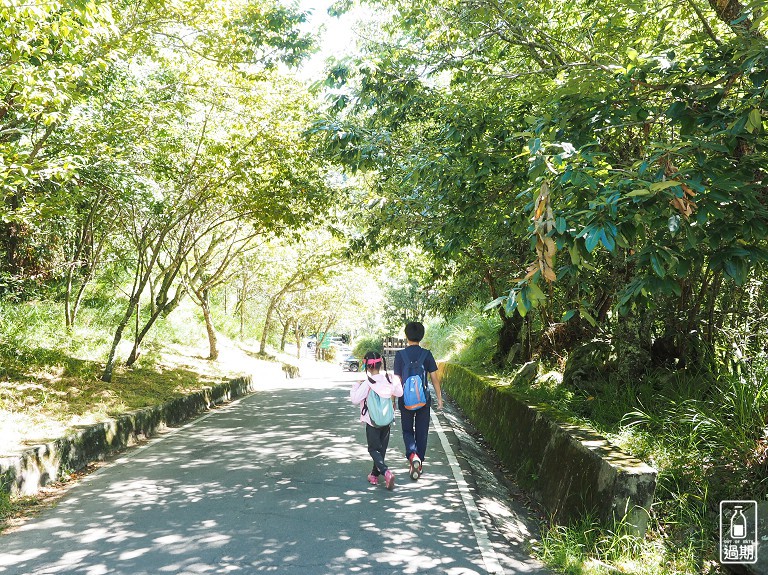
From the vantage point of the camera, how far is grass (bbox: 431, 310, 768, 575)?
4.92 metres

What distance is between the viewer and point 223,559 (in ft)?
15.6

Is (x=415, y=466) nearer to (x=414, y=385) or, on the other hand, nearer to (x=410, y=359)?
(x=414, y=385)

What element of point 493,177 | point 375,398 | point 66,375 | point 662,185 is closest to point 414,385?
point 375,398

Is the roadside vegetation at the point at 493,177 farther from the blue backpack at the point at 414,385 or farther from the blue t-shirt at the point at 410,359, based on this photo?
the blue backpack at the point at 414,385

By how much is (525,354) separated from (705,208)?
12589 millimetres

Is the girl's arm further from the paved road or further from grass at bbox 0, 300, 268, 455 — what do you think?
grass at bbox 0, 300, 268, 455

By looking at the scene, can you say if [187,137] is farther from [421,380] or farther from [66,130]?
[421,380]

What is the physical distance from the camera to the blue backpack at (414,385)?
727 cm

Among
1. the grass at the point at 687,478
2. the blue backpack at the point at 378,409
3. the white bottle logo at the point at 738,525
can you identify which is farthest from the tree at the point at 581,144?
the white bottle logo at the point at 738,525

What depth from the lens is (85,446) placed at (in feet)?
27.0

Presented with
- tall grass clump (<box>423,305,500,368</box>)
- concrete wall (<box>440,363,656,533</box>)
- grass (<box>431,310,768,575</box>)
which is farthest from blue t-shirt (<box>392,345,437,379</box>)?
tall grass clump (<box>423,305,500,368</box>)

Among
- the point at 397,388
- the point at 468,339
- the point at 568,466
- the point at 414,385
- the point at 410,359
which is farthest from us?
the point at 468,339

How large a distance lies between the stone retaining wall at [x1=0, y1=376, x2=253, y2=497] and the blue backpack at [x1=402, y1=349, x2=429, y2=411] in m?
4.14

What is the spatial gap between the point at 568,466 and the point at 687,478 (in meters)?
1.20
